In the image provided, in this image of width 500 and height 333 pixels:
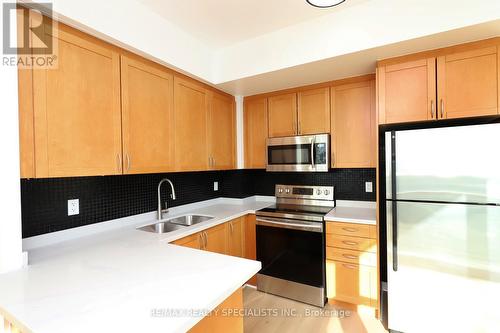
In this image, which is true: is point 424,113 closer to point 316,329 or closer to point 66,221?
point 316,329

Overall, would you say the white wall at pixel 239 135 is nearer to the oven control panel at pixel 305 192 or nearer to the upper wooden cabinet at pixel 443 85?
the oven control panel at pixel 305 192

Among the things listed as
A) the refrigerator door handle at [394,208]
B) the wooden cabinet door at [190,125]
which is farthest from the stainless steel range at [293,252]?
the wooden cabinet door at [190,125]

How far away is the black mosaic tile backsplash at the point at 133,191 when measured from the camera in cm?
162

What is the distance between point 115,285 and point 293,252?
69.4 inches

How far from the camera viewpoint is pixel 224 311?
43.6 inches

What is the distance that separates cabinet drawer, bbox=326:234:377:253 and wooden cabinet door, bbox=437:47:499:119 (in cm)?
116

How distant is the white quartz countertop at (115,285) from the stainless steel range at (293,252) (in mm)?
1248

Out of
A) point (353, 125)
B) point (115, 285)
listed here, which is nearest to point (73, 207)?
point (115, 285)

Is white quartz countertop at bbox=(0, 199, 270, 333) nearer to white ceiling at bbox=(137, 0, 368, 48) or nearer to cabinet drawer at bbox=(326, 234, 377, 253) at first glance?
cabinet drawer at bbox=(326, 234, 377, 253)

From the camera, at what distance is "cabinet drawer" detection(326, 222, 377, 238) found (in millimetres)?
2148

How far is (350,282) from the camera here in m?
2.25

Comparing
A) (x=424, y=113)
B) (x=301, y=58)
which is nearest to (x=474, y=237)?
(x=424, y=113)

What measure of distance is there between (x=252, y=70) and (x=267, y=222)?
154 centimetres

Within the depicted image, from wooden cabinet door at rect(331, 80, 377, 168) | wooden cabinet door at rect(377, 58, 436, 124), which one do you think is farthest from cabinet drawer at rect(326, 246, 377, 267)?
wooden cabinet door at rect(377, 58, 436, 124)
